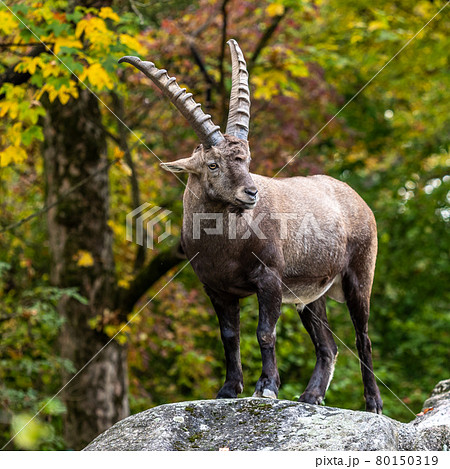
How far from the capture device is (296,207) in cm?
711

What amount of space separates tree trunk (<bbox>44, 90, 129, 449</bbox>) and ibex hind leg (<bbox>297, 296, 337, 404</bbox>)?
4993mm

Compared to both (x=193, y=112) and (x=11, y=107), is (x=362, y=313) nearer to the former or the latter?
(x=193, y=112)

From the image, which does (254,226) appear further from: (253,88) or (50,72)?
(253,88)

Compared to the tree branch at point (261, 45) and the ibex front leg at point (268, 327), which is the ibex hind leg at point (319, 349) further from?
the tree branch at point (261, 45)

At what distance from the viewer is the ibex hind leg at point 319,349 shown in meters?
7.18

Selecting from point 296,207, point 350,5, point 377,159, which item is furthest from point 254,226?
point 377,159

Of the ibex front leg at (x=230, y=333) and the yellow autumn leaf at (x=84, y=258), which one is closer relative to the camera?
the ibex front leg at (x=230, y=333)

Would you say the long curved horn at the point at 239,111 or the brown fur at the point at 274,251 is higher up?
the long curved horn at the point at 239,111

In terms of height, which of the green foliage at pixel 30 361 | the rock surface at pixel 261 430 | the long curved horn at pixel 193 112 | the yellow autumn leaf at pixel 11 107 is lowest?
the green foliage at pixel 30 361

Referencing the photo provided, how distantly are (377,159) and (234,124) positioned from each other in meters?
13.8

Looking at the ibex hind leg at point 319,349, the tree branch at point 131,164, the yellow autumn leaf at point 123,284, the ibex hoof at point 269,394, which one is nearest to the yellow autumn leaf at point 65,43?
the tree branch at point 131,164

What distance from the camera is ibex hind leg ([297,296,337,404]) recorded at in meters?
7.18

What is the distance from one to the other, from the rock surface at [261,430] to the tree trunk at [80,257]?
19.1 feet

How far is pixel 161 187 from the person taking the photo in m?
14.4
